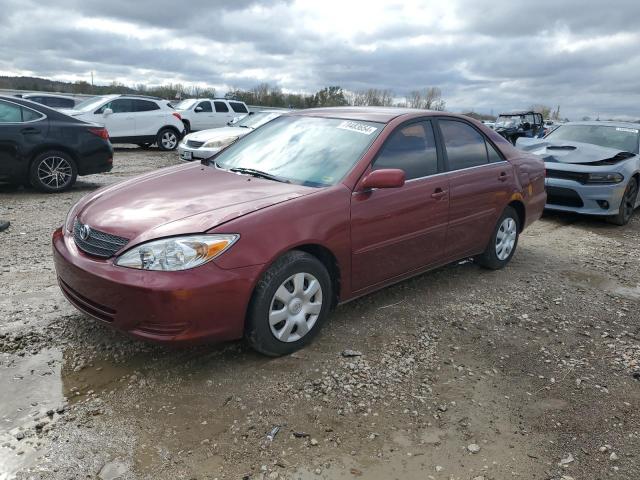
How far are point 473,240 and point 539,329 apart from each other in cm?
110

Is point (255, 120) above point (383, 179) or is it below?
above

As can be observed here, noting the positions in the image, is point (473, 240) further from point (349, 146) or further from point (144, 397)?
A: point (144, 397)

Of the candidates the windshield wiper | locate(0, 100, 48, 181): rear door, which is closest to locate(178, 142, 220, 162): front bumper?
locate(0, 100, 48, 181): rear door

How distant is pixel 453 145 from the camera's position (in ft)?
15.1

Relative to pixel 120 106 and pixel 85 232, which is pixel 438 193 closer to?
pixel 85 232

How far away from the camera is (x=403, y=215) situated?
155 inches

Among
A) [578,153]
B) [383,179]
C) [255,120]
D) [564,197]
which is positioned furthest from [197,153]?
[383,179]

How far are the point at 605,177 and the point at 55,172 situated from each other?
323 inches

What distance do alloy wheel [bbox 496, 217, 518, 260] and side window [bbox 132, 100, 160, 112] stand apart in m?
13.0

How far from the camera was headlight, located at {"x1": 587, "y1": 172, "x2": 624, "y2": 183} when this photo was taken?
7645mm

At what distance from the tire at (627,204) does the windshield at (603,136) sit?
661mm

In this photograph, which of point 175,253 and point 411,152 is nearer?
point 175,253

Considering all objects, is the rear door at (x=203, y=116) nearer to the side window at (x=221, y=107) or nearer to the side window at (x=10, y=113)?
the side window at (x=221, y=107)

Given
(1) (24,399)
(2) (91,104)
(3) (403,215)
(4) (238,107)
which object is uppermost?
(4) (238,107)
